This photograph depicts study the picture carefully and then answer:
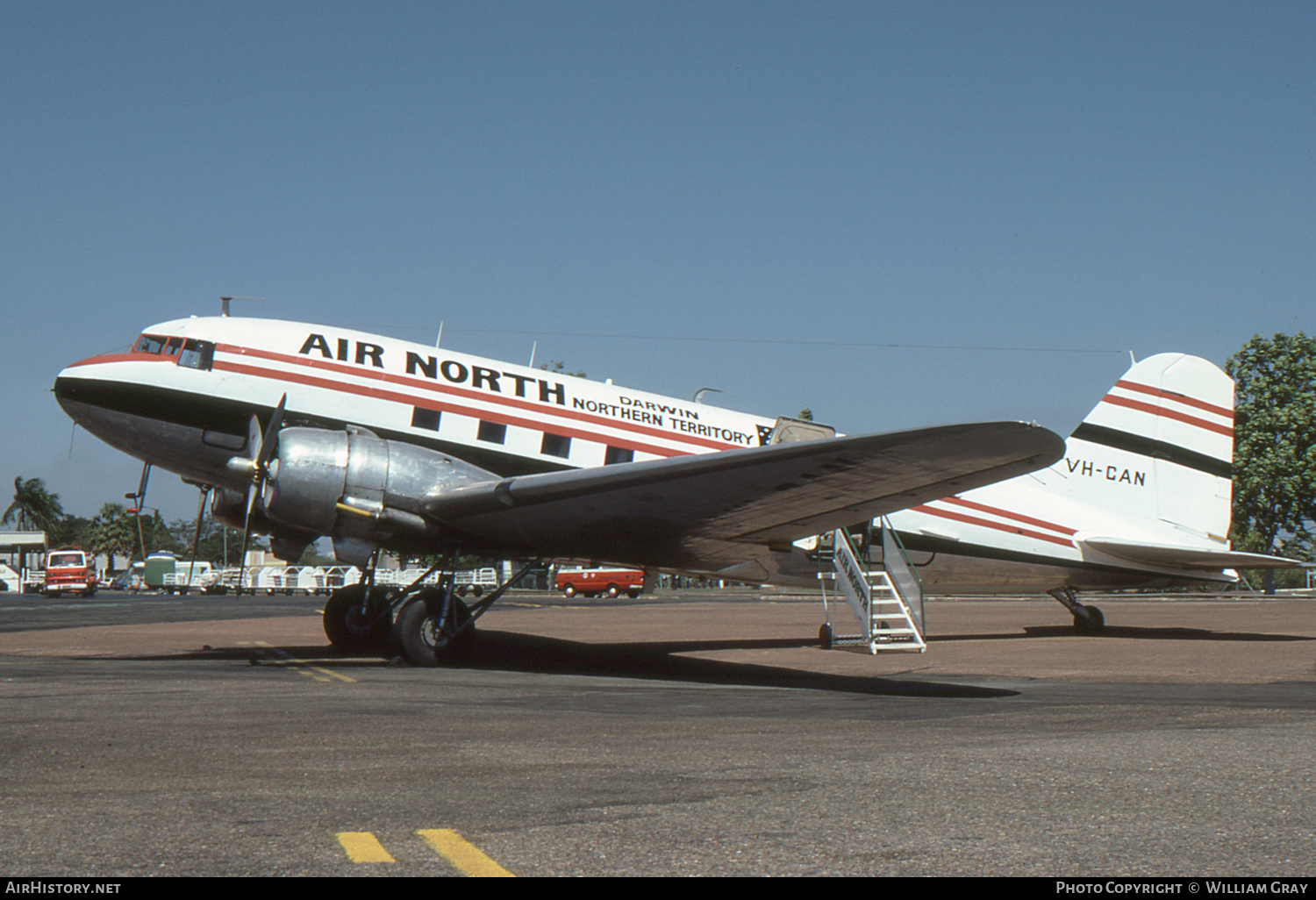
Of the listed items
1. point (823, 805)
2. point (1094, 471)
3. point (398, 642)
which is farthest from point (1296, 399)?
point (823, 805)

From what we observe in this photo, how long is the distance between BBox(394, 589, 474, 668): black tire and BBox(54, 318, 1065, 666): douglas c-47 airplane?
2 cm

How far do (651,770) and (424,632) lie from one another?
24.1 ft

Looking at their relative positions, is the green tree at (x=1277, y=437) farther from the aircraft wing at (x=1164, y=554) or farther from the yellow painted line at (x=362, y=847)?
the yellow painted line at (x=362, y=847)

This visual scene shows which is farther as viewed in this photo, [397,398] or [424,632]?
[397,398]

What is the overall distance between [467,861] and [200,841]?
108cm

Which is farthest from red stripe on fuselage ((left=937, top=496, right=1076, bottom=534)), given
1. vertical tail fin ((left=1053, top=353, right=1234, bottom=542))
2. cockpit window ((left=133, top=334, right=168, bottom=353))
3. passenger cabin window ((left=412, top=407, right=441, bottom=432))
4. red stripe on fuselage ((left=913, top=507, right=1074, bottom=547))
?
cockpit window ((left=133, top=334, right=168, bottom=353))

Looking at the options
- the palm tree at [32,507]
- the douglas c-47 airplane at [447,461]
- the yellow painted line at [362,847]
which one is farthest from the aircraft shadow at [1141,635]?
the palm tree at [32,507]

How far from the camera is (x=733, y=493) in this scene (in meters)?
10.7

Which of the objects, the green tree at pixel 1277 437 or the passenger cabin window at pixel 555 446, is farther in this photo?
the green tree at pixel 1277 437

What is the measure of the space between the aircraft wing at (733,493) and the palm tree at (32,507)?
111m

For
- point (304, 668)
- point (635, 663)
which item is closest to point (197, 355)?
point (304, 668)

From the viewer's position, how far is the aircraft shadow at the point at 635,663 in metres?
10.6

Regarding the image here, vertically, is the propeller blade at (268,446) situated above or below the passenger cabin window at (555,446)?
below

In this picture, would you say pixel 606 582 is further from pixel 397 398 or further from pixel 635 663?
Result: pixel 397 398
